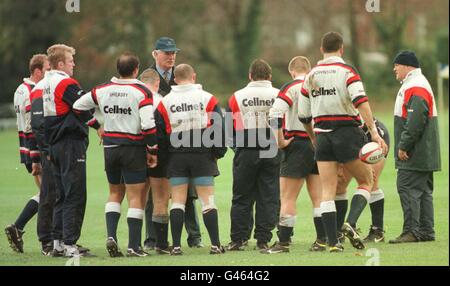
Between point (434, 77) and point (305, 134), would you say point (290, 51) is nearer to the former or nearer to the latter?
point (434, 77)

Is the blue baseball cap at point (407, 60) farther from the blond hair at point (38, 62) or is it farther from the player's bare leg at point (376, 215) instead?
the blond hair at point (38, 62)

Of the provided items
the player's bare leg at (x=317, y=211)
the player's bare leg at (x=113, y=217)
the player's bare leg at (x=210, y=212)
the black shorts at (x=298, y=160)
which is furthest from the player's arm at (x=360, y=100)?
the player's bare leg at (x=113, y=217)

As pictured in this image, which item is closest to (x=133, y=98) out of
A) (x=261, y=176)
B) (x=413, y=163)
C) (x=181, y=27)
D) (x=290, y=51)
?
(x=261, y=176)

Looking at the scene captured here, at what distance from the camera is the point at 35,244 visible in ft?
42.0

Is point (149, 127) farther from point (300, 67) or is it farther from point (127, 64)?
point (300, 67)

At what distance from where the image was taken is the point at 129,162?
11.0 meters

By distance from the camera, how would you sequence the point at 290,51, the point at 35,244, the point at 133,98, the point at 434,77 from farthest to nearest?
the point at 290,51 < the point at 434,77 < the point at 35,244 < the point at 133,98

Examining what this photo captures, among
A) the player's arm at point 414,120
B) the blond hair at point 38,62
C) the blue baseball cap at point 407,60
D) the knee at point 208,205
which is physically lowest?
the knee at point 208,205

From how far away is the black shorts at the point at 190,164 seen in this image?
11.1 metres

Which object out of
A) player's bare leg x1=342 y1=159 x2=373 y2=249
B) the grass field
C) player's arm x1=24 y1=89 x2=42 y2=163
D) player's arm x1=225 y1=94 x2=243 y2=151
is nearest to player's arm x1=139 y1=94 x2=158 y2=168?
player's arm x1=225 y1=94 x2=243 y2=151

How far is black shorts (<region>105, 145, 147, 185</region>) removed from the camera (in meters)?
11.0

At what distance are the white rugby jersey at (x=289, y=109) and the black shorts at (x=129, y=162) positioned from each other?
1.49m

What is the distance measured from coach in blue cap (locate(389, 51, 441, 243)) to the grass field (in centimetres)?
33
